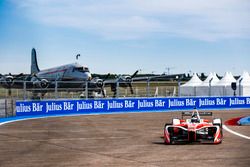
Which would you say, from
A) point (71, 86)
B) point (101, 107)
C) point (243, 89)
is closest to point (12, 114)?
point (101, 107)

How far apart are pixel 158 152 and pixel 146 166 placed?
2.53 m

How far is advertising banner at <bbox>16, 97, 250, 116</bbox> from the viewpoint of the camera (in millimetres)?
32281

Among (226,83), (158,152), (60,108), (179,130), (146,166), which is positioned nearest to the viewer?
(146,166)

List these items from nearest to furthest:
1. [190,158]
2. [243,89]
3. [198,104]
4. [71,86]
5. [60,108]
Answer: [190,158] → [60,108] → [198,104] → [71,86] → [243,89]

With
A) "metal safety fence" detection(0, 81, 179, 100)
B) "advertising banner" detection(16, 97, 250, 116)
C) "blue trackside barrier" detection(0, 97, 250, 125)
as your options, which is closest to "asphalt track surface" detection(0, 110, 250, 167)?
"blue trackside barrier" detection(0, 97, 250, 125)

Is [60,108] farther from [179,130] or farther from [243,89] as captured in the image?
[243,89]

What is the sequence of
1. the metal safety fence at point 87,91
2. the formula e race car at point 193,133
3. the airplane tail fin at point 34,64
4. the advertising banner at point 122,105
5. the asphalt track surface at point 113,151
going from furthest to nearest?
the airplane tail fin at point 34,64 < the metal safety fence at point 87,91 < the advertising banner at point 122,105 < the formula e race car at point 193,133 < the asphalt track surface at point 113,151

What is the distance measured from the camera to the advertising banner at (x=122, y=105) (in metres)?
32.3

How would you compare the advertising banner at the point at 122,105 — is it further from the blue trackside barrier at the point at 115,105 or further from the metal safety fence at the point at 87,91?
the metal safety fence at the point at 87,91

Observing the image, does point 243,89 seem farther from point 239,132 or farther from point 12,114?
point 239,132

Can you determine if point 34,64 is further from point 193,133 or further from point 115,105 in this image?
point 193,133

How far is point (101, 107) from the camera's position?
3600 centimetres

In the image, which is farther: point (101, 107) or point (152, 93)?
point (152, 93)

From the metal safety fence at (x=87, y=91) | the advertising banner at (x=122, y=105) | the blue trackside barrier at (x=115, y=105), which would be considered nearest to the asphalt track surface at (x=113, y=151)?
the blue trackside barrier at (x=115, y=105)
